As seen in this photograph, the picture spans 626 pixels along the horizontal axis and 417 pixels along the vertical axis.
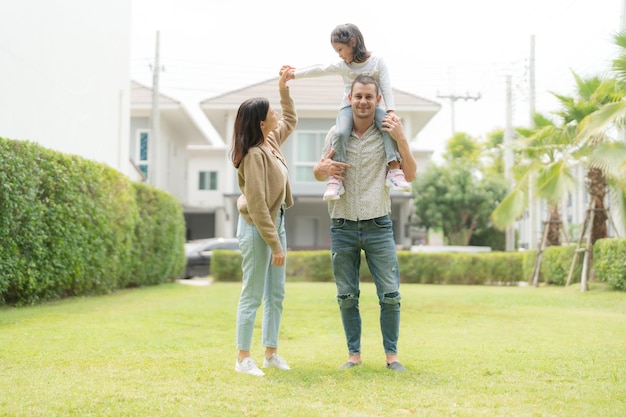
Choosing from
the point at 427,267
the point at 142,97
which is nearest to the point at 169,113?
the point at 142,97

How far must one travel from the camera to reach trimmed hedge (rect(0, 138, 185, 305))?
924 centimetres

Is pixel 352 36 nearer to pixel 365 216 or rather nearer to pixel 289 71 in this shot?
pixel 289 71

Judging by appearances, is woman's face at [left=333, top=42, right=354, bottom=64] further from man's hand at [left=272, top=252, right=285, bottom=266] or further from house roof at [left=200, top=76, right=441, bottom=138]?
house roof at [left=200, top=76, right=441, bottom=138]

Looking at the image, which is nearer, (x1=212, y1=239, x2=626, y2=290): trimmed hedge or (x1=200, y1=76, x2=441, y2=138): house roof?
(x1=212, y1=239, x2=626, y2=290): trimmed hedge

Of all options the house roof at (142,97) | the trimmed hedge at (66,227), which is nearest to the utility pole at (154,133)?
the house roof at (142,97)

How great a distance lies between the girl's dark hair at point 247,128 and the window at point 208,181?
27.0 m

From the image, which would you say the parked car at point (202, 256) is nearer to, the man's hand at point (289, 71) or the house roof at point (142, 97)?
the house roof at point (142, 97)

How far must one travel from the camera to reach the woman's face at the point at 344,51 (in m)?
4.59

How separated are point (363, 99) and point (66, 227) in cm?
774

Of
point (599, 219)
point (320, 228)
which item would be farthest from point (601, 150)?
point (320, 228)

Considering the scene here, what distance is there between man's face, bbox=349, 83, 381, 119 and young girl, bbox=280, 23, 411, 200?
10cm

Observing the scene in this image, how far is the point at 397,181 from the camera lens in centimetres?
450

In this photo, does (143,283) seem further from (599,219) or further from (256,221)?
(256,221)

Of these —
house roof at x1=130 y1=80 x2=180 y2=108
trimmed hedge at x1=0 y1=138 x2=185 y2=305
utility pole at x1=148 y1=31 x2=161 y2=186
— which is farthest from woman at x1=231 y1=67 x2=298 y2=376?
house roof at x1=130 y1=80 x2=180 y2=108
